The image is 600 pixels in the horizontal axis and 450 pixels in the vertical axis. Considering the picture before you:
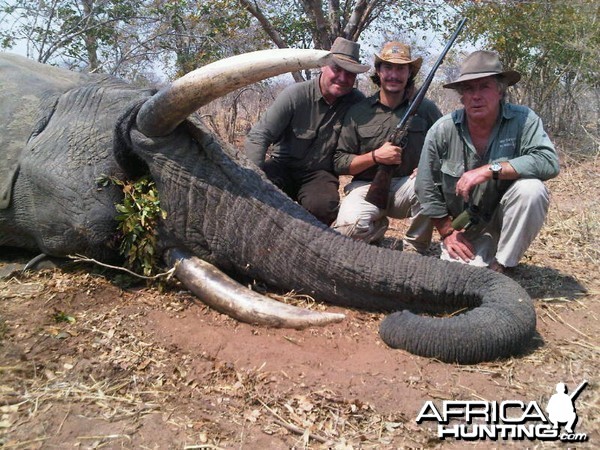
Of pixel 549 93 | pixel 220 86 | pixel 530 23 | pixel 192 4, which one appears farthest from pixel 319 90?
pixel 549 93

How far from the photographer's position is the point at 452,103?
81.1ft

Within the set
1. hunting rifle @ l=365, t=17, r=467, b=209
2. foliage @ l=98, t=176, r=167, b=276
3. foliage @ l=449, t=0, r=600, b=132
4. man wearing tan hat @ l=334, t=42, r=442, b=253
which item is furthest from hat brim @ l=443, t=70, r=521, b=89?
foliage @ l=449, t=0, r=600, b=132

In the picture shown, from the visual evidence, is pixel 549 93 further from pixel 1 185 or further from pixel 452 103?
pixel 1 185

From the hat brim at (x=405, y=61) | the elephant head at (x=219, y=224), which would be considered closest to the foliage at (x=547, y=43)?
the hat brim at (x=405, y=61)

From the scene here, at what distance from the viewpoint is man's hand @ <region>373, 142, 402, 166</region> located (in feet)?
16.0

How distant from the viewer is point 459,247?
4.38 metres

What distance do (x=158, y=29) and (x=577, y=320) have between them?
1037 cm

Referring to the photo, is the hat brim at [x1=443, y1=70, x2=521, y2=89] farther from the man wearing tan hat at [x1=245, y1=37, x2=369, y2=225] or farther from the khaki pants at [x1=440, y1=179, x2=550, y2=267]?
the man wearing tan hat at [x1=245, y1=37, x2=369, y2=225]

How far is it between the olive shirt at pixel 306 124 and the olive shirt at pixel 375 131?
10 cm

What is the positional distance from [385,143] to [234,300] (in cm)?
205

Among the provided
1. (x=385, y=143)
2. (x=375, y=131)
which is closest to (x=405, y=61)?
(x=375, y=131)

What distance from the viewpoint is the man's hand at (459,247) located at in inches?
172

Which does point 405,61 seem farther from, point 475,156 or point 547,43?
point 547,43

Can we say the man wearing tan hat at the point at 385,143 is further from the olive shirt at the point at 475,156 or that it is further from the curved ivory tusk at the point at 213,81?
the curved ivory tusk at the point at 213,81
